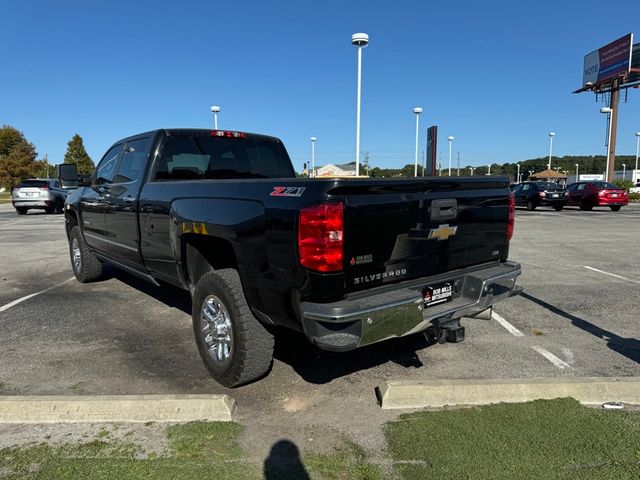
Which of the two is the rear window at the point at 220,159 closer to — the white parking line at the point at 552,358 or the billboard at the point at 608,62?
the white parking line at the point at 552,358

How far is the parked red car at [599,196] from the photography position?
24.4 metres

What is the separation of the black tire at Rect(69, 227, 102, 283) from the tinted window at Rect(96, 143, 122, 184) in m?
1.20

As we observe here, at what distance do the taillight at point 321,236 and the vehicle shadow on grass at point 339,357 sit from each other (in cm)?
134

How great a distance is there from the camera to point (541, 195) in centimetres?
2536

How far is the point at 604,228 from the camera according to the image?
51.2ft

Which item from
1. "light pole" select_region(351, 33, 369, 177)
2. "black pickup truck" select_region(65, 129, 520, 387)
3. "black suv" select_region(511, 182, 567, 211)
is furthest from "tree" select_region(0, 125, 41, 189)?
"black pickup truck" select_region(65, 129, 520, 387)

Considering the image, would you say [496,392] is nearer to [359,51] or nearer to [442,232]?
[442,232]

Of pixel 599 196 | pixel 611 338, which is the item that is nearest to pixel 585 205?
pixel 599 196

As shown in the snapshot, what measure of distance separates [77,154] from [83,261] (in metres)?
64.2

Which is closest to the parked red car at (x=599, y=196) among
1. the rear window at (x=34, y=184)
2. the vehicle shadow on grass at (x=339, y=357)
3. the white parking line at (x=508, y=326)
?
the white parking line at (x=508, y=326)

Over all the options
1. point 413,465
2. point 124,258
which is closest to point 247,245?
point 413,465

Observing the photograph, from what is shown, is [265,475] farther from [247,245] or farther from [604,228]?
[604,228]

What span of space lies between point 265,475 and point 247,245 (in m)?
1.40

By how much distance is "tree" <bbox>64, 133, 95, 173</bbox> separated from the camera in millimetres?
63256
